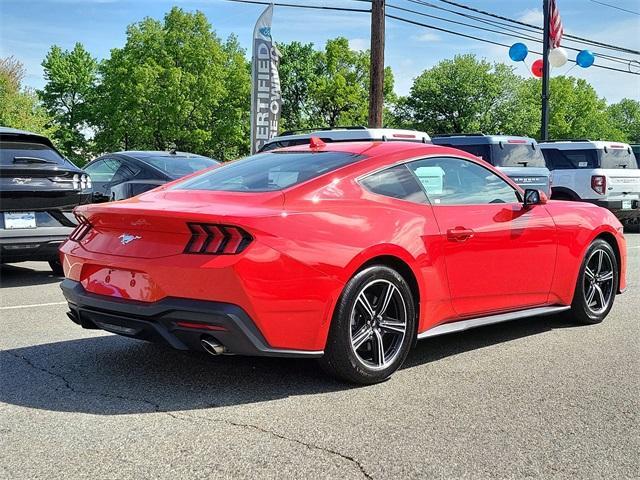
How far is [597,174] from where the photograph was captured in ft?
49.9

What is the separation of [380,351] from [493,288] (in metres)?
1.20

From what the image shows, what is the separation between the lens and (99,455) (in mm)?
3088

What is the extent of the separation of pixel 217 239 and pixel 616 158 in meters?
14.3

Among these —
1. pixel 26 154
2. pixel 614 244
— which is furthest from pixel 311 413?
pixel 26 154

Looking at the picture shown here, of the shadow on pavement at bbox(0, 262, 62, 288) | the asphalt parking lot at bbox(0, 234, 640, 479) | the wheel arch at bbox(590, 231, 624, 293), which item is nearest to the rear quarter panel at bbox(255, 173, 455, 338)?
the asphalt parking lot at bbox(0, 234, 640, 479)

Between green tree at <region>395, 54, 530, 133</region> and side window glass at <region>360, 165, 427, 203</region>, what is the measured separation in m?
62.3

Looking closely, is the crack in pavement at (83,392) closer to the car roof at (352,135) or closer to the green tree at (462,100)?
the car roof at (352,135)

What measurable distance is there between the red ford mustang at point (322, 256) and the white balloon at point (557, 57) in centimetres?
1806

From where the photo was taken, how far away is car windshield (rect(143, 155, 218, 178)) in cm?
1100

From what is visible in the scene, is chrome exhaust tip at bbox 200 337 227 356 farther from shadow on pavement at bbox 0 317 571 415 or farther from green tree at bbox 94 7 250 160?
green tree at bbox 94 7 250 160

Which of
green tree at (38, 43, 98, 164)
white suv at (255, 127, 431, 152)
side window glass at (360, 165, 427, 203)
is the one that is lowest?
side window glass at (360, 165, 427, 203)

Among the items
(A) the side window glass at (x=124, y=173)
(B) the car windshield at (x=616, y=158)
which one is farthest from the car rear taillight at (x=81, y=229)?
(B) the car windshield at (x=616, y=158)

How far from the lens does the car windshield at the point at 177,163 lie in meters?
11.0

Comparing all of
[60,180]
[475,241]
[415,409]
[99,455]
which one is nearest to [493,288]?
[475,241]
